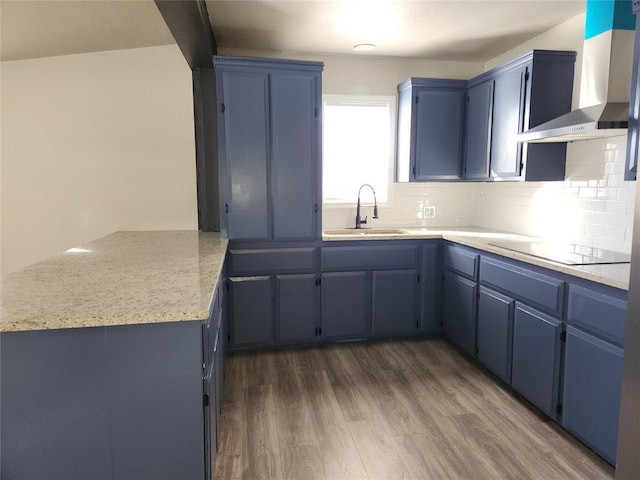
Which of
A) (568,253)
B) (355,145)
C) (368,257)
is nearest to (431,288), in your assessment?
(368,257)

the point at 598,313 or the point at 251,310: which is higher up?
the point at 598,313

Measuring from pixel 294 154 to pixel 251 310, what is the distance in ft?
4.06

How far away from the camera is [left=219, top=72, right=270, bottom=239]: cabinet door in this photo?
3.14m

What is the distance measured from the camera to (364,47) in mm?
3627

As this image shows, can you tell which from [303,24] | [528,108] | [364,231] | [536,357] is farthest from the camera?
[364,231]

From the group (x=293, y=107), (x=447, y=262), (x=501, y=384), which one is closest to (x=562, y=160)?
(x=447, y=262)

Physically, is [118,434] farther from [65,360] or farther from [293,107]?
[293,107]

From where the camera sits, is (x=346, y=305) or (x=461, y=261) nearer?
(x=461, y=261)

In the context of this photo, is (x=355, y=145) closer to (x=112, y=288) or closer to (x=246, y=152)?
(x=246, y=152)

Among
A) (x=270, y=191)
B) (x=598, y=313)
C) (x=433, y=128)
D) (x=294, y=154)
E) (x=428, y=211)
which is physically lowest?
(x=598, y=313)

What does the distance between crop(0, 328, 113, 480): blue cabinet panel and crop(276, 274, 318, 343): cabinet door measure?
202 centimetres

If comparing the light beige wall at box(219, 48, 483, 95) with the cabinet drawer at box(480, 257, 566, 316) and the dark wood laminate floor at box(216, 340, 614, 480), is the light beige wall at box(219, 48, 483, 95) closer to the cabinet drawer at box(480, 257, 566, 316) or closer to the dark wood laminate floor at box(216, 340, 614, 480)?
the cabinet drawer at box(480, 257, 566, 316)

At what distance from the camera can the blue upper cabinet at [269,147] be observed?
314cm

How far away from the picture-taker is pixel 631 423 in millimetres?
1188
